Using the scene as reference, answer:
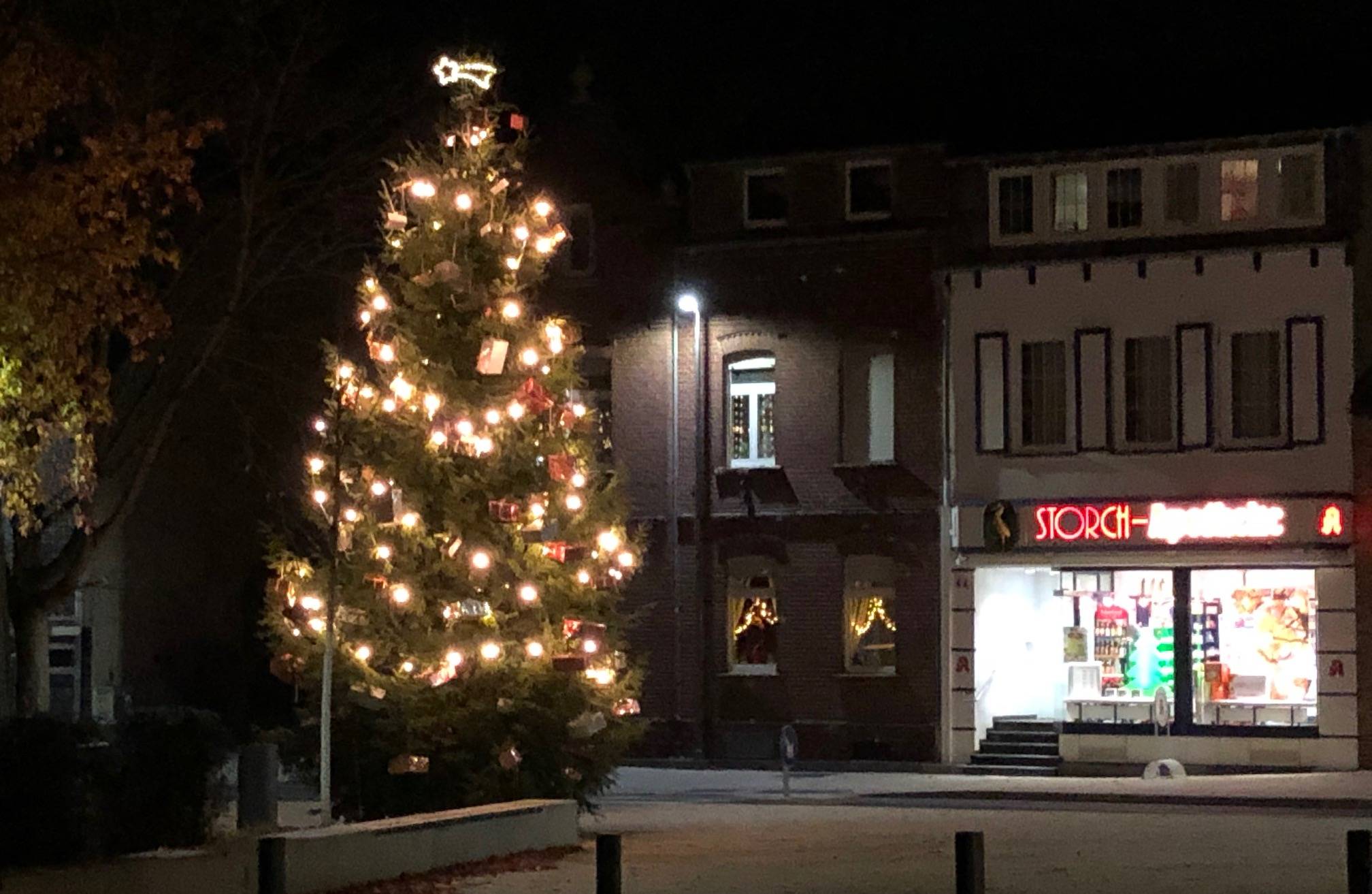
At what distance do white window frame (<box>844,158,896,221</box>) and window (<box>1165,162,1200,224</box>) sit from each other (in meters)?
4.55

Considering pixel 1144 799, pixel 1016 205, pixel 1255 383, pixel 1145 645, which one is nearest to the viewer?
pixel 1144 799

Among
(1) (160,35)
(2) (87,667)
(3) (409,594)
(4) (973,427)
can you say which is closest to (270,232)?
(1) (160,35)

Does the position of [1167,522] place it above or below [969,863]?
above

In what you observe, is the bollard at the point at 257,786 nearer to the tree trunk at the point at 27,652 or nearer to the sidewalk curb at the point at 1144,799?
the tree trunk at the point at 27,652

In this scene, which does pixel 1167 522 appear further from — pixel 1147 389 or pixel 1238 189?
pixel 1238 189

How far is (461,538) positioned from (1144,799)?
447 inches

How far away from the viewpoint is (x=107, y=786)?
61.0ft

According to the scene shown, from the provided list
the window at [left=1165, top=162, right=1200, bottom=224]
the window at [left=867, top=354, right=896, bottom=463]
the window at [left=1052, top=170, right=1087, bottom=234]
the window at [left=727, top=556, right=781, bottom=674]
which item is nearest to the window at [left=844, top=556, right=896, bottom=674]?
the window at [left=727, top=556, right=781, bottom=674]

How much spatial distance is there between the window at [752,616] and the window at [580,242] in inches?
230

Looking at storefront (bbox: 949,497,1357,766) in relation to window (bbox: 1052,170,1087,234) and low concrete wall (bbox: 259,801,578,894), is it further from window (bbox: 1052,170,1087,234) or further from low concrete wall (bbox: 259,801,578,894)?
low concrete wall (bbox: 259,801,578,894)

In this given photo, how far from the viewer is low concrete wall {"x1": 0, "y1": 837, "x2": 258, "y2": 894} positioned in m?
16.4

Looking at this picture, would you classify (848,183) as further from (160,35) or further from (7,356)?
(7,356)

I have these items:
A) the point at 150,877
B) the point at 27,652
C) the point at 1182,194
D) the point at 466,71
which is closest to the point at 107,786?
the point at 150,877

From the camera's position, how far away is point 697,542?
121ft
